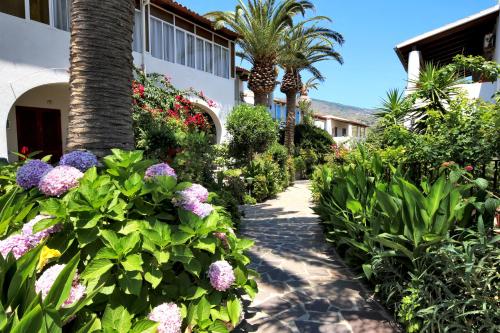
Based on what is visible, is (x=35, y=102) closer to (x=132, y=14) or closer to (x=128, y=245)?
(x=132, y=14)

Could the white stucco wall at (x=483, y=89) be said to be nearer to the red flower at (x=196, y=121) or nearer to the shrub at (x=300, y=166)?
the red flower at (x=196, y=121)

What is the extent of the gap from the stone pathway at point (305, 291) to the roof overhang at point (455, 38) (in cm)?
769

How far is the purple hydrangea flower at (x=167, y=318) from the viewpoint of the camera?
7.34 ft

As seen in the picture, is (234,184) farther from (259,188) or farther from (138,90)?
(138,90)

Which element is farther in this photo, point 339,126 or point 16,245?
point 339,126

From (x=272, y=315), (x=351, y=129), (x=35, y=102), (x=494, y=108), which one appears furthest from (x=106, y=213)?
(x=351, y=129)

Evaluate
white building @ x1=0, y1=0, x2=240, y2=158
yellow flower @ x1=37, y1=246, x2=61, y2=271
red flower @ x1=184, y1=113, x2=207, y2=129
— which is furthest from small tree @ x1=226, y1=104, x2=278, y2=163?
yellow flower @ x1=37, y1=246, x2=61, y2=271

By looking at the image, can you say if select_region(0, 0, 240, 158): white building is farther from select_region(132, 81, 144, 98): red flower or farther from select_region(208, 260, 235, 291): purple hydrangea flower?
select_region(208, 260, 235, 291): purple hydrangea flower

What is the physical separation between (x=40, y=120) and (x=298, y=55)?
13416mm

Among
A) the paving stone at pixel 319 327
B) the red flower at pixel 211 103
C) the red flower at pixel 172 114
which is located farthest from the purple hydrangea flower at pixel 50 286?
the red flower at pixel 211 103

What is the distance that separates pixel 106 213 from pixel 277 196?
35.9 feet

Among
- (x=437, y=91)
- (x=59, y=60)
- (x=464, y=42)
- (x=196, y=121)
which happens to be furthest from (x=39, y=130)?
(x=464, y=42)

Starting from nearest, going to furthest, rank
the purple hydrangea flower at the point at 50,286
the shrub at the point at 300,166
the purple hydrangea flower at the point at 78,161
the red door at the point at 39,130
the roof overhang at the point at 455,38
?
1. the purple hydrangea flower at the point at 50,286
2. the purple hydrangea flower at the point at 78,161
3. the red door at the point at 39,130
4. the roof overhang at the point at 455,38
5. the shrub at the point at 300,166

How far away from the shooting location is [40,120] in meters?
11.1
